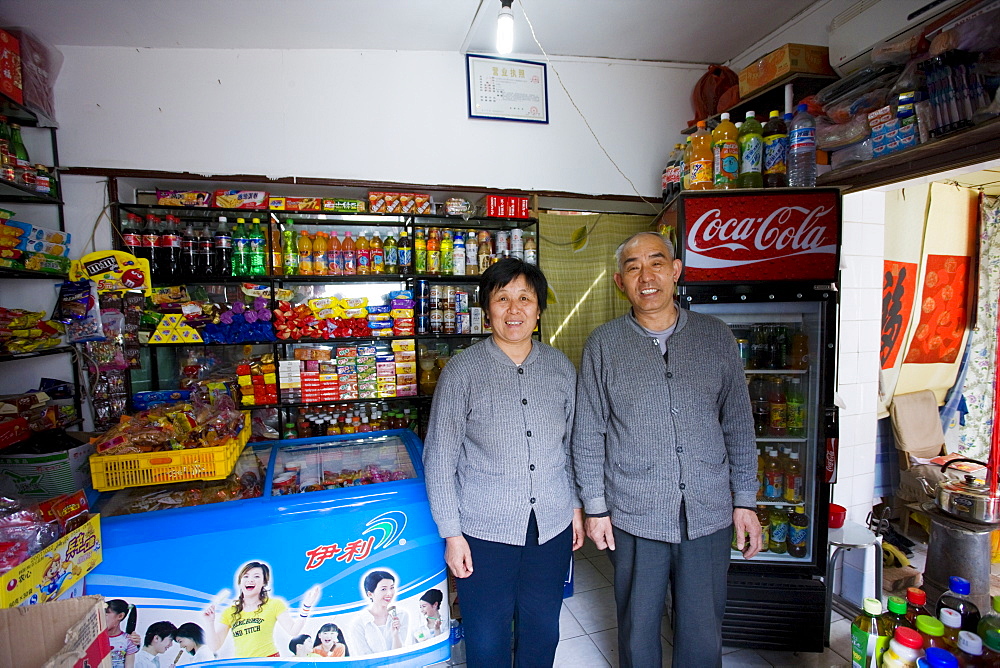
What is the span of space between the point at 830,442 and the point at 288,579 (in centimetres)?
235

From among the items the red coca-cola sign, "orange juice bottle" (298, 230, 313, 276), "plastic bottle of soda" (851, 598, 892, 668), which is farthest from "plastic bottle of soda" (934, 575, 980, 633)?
"orange juice bottle" (298, 230, 313, 276)

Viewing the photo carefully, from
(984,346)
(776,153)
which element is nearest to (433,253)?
(776,153)

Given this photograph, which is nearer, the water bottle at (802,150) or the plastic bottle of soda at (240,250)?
the water bottle at (802,150)

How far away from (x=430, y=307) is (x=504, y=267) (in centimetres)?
172

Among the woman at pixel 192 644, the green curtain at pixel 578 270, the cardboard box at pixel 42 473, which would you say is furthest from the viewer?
the green curtain at pixel 578 270

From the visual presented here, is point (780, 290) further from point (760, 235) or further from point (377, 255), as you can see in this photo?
point (377, 255)

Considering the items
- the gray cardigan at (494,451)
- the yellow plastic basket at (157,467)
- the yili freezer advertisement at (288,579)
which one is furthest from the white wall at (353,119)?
the yili freezer advertisement at (288,579)

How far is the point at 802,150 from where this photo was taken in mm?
2373

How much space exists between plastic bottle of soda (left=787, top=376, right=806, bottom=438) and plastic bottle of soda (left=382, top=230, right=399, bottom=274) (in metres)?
2.45

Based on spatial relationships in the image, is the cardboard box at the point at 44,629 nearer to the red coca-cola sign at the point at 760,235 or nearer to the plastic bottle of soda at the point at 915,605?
the plastic bottle of soda at the point at 915,605

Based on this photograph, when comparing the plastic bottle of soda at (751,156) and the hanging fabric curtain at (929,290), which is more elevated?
the plastic bottle of soda at (751,156)

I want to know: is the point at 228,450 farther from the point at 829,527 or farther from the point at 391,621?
the point at 829,527

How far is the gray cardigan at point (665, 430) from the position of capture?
5.50ft

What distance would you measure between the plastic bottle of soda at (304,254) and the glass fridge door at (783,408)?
2.34 metres
